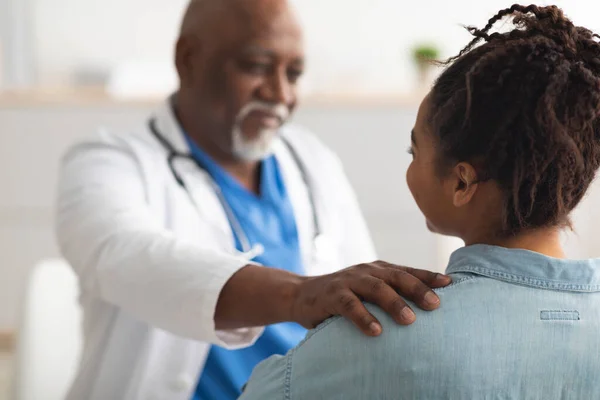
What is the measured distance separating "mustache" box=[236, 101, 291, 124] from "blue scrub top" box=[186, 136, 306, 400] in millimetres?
116

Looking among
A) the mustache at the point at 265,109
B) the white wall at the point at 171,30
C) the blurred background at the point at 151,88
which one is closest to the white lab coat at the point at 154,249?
the mustache at the point at 265,109

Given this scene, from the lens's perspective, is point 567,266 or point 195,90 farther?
point 195,90

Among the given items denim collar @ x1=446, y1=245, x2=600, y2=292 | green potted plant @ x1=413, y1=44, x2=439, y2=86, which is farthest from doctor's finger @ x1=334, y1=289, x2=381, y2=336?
green potted plant @ x1=413, y1=44, x2=439, y2=86

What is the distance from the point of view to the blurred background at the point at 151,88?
12.5 feet

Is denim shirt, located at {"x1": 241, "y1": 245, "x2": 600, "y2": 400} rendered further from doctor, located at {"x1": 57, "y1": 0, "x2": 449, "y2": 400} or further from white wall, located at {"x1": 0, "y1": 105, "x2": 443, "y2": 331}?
white wall, located at {"x1": 0, "y1": 105, "x2": 443, "y2": 331}

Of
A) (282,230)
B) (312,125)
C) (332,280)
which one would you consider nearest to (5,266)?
(312,125)

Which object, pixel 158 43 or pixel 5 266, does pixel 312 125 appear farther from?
pixel 5 266

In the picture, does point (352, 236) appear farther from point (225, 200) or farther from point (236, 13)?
point (236, 13)

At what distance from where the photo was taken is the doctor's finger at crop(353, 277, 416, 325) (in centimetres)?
84

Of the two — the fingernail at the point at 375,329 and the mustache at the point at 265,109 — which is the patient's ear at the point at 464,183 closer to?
the fingernail at the point at 375,329

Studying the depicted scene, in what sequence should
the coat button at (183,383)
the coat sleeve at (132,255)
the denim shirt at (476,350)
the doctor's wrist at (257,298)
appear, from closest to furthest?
1. the denim shirt at (476,350)
2. the doctor's wrist at (257,298)
3. the coat sleeve at (132,255)
4. the coat button at (183,383)

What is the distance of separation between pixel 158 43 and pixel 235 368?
2.95m

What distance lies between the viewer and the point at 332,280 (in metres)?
0.97

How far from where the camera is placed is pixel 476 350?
0.83 meters
